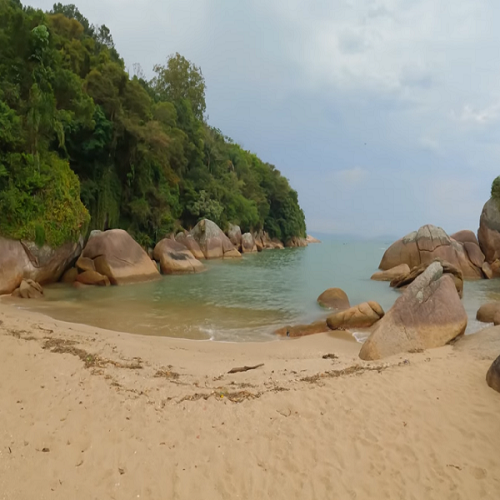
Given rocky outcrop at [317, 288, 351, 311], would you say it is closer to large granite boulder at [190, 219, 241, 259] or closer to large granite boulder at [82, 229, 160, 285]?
large granite boulder at [82, 229, 160, 285]

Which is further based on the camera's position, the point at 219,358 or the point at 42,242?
the point at 42,242

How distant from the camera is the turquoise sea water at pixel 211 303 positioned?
9.50 m

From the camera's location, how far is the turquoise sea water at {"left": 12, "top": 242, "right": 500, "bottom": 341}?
9.50 metres

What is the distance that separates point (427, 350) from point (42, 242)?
1224 centimetres

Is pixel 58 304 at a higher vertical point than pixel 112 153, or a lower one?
lower

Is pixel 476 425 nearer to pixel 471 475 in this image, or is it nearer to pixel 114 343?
pixel 471 475

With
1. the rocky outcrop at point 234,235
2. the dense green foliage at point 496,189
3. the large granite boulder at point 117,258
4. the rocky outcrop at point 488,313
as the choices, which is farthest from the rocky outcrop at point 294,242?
the rocky outcrop at point 488,313

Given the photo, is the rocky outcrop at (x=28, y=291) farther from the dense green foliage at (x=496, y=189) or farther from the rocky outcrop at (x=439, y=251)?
the dense green foliage at (x=496, y=189)

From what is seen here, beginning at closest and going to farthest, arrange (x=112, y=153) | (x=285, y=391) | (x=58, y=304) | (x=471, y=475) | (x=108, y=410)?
(x=471, y=475)
(x=108, y=410)
(x=285, y=391)
(x=58, y=304)
(x=112, y=153)

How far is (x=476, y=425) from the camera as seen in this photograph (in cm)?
374

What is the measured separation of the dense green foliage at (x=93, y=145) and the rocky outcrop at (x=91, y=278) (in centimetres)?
157

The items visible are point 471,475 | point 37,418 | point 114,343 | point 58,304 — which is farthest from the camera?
point 58,304

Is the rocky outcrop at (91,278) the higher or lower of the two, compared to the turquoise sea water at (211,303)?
higher

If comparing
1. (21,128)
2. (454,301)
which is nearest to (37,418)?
(454,301)
